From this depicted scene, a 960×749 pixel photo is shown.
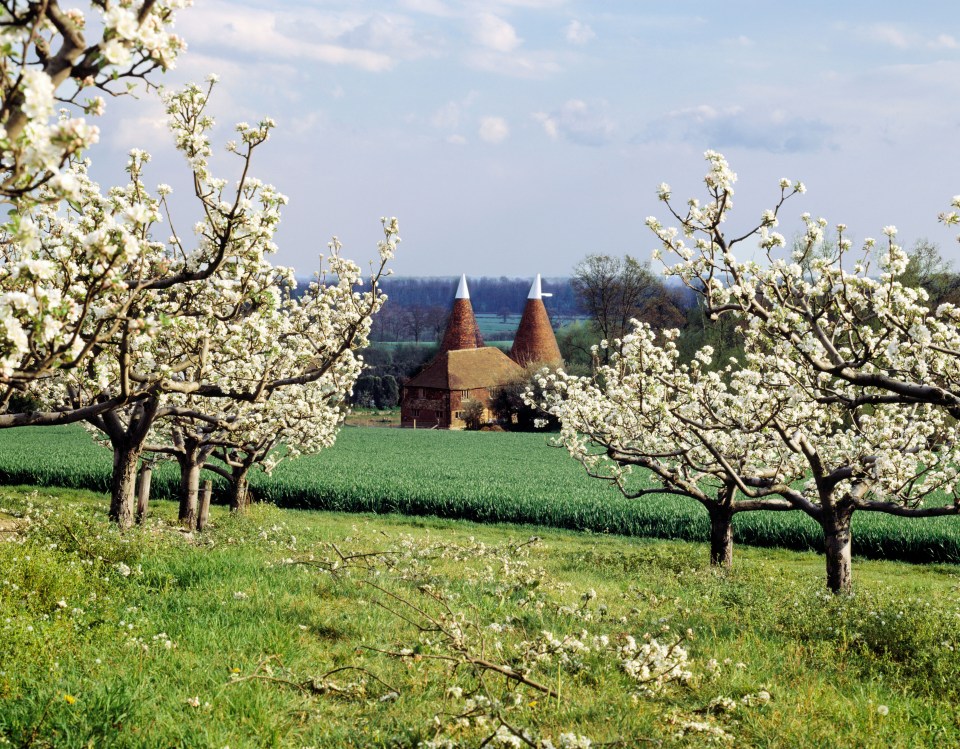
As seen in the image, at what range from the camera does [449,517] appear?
2792cm

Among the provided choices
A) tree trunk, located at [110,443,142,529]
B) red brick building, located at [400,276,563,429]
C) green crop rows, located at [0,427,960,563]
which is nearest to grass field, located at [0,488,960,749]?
tree trunk, located at [110,443,142,529]

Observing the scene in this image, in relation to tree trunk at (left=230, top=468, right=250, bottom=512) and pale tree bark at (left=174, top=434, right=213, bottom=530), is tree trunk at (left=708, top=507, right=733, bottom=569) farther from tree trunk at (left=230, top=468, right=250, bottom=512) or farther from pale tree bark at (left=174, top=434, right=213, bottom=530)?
tree trunk at (left=230, top=468, right=250, bottom=512)

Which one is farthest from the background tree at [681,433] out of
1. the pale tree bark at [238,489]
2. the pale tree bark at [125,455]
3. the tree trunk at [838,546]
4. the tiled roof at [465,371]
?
the tiled roof at [465,371]

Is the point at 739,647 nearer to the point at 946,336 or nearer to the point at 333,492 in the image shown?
the point at 946,336

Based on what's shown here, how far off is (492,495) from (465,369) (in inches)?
1672

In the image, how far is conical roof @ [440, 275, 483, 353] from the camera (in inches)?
3014

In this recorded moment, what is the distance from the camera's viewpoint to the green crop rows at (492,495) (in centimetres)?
2328

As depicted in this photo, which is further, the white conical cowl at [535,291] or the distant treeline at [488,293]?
the distant treeline at [488,293]

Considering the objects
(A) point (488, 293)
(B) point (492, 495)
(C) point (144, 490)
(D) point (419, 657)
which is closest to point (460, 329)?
(B) point (492, 495)

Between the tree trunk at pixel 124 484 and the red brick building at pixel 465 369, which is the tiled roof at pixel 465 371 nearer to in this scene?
the red brick building at pixel 465 369

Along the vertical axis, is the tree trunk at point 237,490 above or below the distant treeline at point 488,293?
below

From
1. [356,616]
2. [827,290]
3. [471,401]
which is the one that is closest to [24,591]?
[356,616]

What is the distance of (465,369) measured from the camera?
70375 millimetres

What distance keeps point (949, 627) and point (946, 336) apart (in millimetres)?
3271
